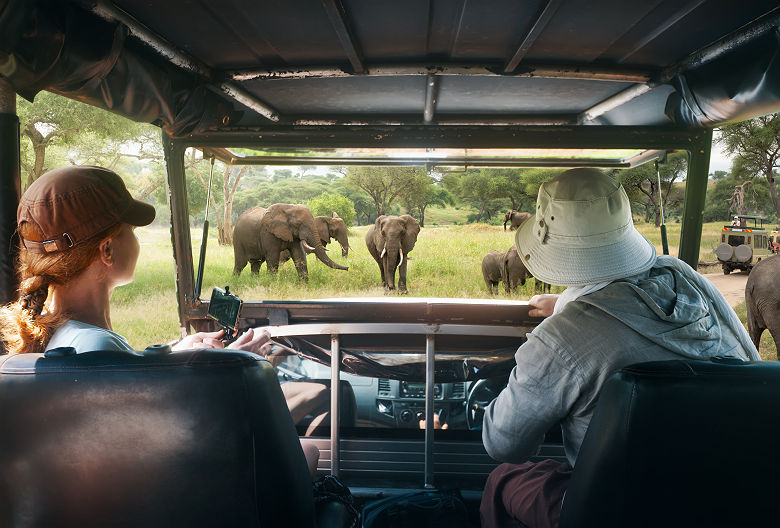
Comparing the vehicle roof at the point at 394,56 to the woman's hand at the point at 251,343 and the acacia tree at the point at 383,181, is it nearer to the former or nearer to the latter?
the woman's hand at the point at 251,343

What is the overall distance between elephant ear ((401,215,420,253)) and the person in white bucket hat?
6336 mm

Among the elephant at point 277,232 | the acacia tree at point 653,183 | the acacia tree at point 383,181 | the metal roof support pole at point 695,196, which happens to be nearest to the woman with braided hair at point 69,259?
the acacia tree at point 653,183

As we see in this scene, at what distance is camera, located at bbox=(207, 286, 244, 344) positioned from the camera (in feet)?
5.88

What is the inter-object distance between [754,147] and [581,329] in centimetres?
1472

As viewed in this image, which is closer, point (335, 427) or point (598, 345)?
point (598, 345)

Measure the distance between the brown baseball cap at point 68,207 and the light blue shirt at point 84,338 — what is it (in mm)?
217

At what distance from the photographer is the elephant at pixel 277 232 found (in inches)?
344

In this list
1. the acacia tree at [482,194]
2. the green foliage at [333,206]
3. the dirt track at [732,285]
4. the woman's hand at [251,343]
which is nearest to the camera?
the woman's hand at [251,343]

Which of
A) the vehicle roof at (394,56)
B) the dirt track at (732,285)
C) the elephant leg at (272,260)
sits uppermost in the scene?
the vehicle roof at (394,56)

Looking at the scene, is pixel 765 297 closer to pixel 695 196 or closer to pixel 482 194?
pixel 482 194

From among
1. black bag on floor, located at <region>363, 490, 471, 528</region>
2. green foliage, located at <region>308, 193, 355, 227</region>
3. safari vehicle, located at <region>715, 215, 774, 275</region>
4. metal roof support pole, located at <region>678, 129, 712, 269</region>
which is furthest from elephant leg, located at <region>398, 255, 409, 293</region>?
safari vehicle, located at <region>715, 215, 774, 275</region>

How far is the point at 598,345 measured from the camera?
1.21 meters

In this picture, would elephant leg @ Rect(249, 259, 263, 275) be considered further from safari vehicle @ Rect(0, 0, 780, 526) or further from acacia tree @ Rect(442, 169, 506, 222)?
safari vehicle @ Rect(0, 0, 780, 526)

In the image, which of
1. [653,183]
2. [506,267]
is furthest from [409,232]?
[653,183]
